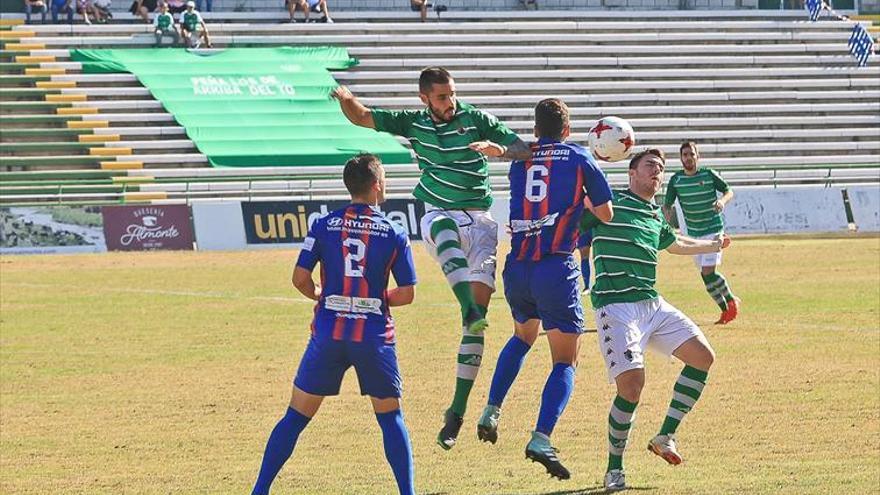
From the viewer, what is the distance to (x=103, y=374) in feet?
56.3

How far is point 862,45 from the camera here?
48500 millimetres

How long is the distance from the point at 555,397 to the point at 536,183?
1.49 metres

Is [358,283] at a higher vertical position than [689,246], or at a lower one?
higher

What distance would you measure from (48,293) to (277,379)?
10965 millimetres

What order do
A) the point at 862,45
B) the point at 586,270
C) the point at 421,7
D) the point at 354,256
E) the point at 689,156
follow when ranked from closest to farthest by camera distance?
the point at 354,256 < the point at 689,156 < the point at 586,270 < the point at 421,7 < the point at 862,45

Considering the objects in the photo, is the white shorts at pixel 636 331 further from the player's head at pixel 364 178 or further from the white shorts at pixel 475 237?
the player's head at pixel 364 178

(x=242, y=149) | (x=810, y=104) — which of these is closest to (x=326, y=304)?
(x=242, y=149)

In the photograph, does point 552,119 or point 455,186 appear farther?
point 455,186

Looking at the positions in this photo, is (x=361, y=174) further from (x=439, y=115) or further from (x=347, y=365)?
(x=439, y=115)

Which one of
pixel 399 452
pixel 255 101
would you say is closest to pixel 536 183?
pixel 399 452

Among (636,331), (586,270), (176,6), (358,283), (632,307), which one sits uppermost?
(176,6)

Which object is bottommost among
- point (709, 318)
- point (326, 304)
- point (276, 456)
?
point (709, 318)

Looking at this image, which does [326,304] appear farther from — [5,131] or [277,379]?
[5,131]

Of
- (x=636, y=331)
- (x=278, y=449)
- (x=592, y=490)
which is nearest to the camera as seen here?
(x=278, y=449)
